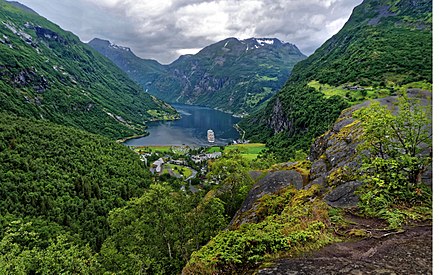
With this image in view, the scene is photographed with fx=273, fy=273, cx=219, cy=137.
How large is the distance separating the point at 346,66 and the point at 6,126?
137 m

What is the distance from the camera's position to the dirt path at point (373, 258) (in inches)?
303

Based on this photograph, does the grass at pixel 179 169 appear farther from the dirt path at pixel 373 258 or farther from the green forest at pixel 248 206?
the dirt path at pixel 373 258

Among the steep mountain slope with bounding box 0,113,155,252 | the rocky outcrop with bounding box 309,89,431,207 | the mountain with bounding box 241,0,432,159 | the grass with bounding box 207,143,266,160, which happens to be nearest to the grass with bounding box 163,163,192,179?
the steep mountain slope with bounding box 0,113,155,252

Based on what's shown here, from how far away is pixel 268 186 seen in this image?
845 inches

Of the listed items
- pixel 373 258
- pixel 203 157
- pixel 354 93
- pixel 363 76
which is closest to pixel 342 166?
pixel 373 258

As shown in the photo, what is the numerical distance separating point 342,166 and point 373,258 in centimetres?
934

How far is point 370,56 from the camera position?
115 m

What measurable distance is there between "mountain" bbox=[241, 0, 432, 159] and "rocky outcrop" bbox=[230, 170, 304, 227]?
57.5 meters

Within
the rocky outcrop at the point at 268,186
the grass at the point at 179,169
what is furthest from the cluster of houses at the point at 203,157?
the rocky outcrop at the point at 268,186

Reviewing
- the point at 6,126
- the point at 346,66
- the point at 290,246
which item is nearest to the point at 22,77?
the point at 6,126

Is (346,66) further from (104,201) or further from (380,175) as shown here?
(380,175)

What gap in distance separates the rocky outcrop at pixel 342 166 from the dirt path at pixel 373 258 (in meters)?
3.56

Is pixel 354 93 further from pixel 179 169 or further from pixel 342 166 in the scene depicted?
pixel 342 166

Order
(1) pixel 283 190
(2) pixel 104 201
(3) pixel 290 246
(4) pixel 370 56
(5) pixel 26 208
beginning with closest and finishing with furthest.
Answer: (3) pixel 290 246, (1) pixel 283 190, (5) pixel 26 208, (2) pixel 104 201, (4) pixel 370 56
